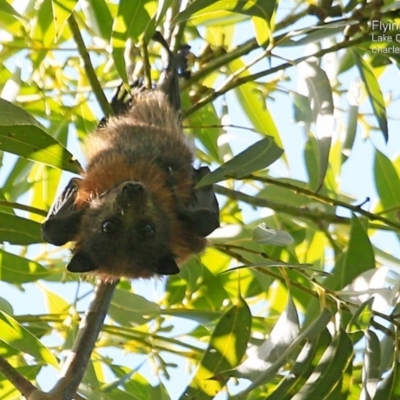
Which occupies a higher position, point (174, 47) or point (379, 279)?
point (174, 47)

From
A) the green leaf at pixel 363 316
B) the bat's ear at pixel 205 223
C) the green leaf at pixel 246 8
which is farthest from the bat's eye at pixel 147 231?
the green leaf at pixel 363 316

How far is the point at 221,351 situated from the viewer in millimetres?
2973

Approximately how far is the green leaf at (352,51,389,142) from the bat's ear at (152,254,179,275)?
1.12 meters

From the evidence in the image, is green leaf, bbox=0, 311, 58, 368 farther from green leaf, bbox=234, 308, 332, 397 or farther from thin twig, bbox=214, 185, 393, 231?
thin twig, bbox=214, 185, 393, 231

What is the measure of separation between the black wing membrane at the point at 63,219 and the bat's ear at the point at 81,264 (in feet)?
0.29

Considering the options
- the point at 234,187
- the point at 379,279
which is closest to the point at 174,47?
the point at 234,187

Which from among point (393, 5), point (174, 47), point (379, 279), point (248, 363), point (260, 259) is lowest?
point (248, 363)

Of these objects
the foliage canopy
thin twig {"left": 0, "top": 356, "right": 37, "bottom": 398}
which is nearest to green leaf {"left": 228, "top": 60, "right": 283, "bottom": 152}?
the foliage canopy

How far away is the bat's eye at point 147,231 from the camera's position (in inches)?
162

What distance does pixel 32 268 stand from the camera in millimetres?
3525

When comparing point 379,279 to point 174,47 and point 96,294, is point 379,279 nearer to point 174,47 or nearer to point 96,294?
point 96,294

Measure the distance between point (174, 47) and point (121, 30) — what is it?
69 centimetres

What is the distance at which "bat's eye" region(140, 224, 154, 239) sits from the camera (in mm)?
4125

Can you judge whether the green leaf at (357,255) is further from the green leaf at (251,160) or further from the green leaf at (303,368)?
the green leaf at (251,160)
